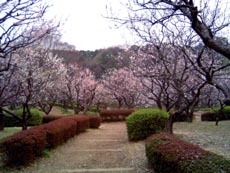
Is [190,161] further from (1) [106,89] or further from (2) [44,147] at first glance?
(1) [106,89]

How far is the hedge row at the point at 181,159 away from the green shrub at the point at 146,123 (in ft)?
13.2

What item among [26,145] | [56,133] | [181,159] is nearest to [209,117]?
[56,133]

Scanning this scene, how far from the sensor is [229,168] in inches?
167

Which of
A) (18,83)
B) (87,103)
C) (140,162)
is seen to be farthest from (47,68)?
(87,103)

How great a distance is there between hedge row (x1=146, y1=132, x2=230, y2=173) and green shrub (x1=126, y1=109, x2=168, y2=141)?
4028 millimetres

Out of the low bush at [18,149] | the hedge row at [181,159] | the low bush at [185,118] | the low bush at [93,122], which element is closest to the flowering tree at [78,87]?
the low bush at [93,122]

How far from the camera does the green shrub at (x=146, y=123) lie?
1127cm

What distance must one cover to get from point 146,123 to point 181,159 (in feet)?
21.1

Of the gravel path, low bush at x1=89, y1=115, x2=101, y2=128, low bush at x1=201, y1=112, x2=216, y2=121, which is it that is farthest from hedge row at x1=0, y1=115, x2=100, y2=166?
low bush at x1=201, y1=112, x2=216, y2=121

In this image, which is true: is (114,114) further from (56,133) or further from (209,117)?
(56,133)

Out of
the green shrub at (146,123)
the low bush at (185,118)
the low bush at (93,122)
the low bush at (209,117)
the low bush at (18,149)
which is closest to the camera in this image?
the low bush at (18,149)

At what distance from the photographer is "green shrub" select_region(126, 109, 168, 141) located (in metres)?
11.3

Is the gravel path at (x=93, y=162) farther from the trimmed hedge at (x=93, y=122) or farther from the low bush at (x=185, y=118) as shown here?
the low bush at (x=185, y=118)

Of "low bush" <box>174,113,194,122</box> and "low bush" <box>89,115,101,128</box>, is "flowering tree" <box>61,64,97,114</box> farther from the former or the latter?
"low bush" <box>174,113,194,122</box>
